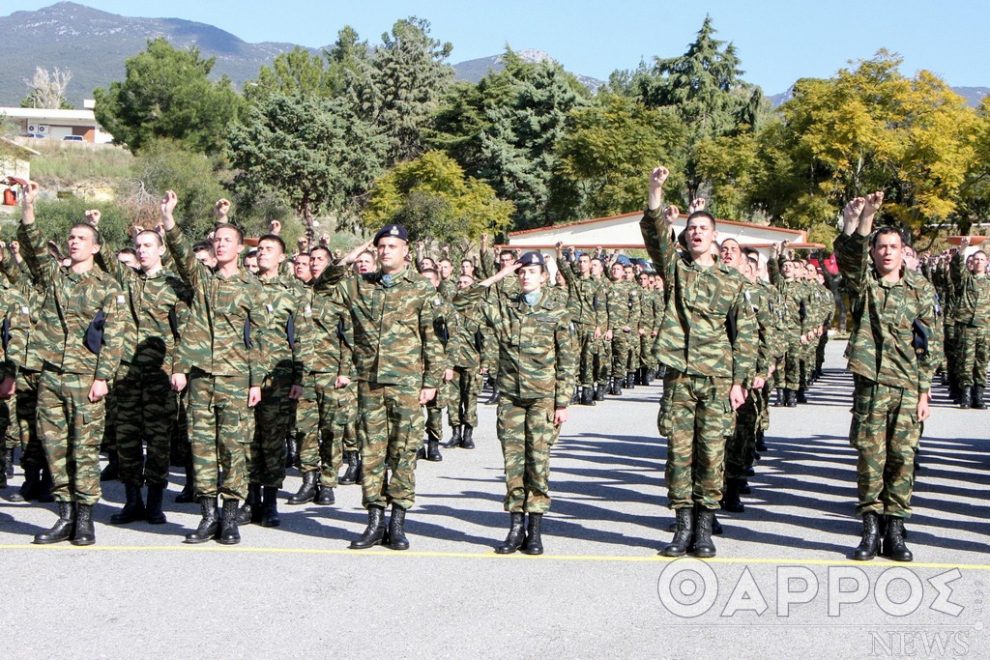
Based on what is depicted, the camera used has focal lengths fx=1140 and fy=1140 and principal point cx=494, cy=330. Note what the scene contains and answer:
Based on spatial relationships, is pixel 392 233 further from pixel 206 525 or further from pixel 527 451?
pixel 206 525

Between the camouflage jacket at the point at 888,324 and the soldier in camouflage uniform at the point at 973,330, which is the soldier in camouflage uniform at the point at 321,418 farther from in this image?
the soldier in camouflage uniform at the point at 973,330

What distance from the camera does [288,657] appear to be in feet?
17.8

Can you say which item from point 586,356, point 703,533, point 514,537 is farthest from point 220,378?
point 586,356

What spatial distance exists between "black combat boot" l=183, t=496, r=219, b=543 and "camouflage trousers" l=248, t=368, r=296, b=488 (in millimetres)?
451

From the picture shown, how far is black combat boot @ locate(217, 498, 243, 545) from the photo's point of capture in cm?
775

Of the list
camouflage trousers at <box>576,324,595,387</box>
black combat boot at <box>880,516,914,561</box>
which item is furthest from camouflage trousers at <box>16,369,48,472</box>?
camouflage trousers at <box>576,324,595,387</box>

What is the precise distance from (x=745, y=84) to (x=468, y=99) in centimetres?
2106

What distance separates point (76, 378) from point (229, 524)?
4.67ft

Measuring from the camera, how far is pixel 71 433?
762cm

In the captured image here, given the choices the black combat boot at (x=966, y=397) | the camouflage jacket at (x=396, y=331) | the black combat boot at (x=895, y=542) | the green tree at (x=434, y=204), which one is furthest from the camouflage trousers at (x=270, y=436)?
the green tree at (x=434, y=204)

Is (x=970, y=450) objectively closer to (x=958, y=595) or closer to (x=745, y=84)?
(x=958, y=595)

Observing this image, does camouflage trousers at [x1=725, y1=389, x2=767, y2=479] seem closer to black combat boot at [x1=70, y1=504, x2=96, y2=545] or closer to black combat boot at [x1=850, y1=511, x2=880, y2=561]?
black combat boot at [x1=850, y1=511, x2=880, y2=561]

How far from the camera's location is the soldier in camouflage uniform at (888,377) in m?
7.26

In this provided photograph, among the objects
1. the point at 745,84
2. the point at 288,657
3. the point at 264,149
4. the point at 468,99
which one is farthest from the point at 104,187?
the point at 288,657
